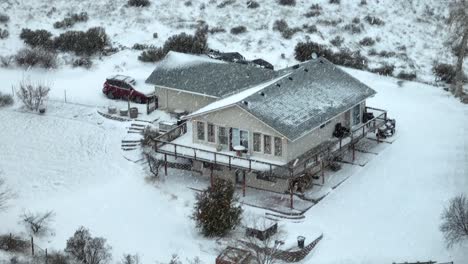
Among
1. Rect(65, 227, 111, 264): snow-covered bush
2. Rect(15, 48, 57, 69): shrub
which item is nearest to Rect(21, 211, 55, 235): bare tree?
Rect(65, 227, 111, 264): snow-covered bush

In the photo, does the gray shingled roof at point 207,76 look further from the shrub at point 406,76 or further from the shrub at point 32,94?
the shrub at point 406,76

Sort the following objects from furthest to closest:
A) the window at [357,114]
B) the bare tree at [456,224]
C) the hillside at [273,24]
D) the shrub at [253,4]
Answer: the shrub at [253,4] < the hillside at [273,24] < the window at [357,114] < the bare tree at [456,224]

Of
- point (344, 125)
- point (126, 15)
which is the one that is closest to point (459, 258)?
point (344, 125)

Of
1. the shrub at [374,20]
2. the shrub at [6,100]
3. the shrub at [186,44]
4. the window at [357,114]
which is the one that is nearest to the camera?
the window at [357,114]

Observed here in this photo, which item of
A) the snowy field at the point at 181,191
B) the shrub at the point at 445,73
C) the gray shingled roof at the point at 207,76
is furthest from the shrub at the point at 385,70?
the gray shingled roof at the point at 207,76

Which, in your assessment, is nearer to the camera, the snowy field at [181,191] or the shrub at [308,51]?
the snowy field at [181,191]

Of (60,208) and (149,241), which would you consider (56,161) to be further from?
(149,241)
